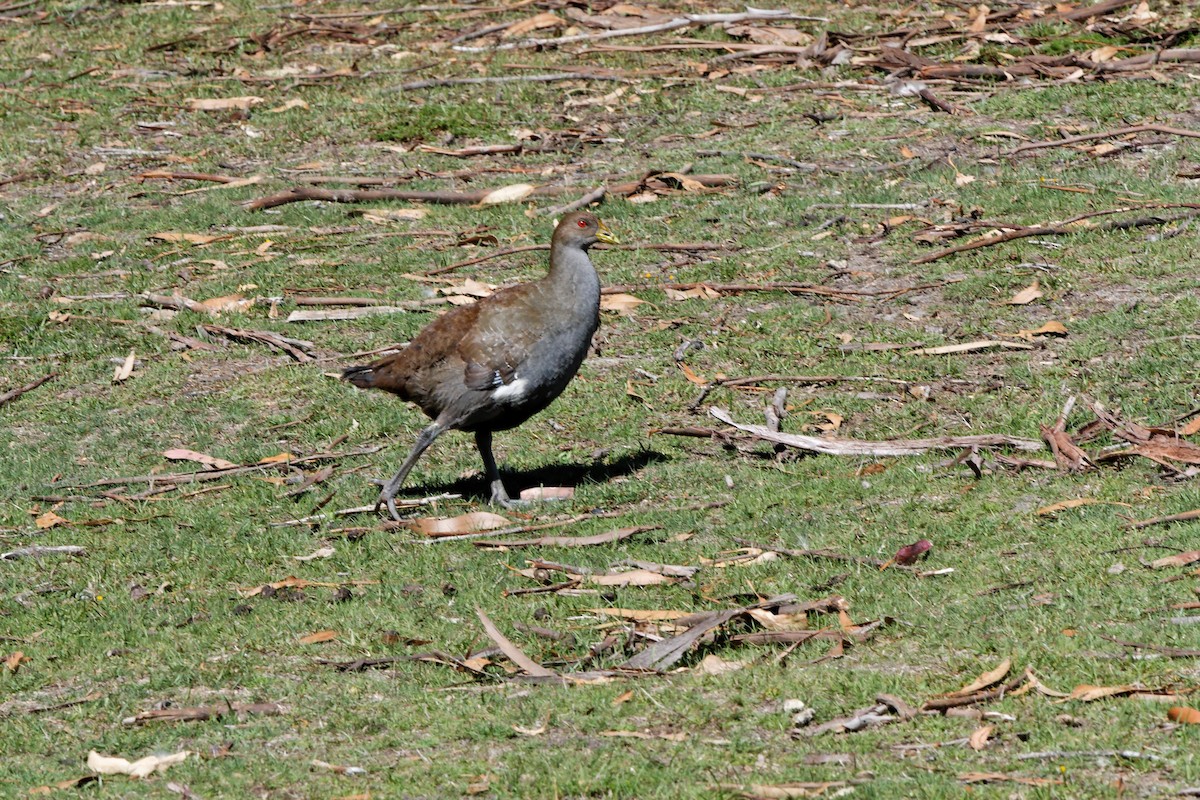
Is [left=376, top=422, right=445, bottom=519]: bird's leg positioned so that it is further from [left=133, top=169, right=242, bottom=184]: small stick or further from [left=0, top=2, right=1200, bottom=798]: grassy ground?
[left=133, top=169, right=242, bottom=184]: small stick

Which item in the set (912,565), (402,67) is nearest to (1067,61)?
(402,67)

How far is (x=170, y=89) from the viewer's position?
61.8ft

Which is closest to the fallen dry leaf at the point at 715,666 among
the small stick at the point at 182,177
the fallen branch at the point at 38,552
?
the fallen branch at the point at 38,552

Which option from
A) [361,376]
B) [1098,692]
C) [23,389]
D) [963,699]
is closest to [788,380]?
[361,376]

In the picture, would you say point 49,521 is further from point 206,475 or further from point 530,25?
point 530,25

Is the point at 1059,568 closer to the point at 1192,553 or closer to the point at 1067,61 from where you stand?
the point at 1192,553

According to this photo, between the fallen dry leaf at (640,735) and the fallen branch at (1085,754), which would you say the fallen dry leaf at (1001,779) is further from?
the fallen dry leaf at (640,735)

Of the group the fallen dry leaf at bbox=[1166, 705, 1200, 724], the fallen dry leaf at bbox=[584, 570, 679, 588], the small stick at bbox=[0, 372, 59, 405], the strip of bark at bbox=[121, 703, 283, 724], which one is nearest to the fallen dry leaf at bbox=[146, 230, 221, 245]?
the small stick at bbox=[0, 372, 59, 405]

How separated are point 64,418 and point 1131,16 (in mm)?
11906

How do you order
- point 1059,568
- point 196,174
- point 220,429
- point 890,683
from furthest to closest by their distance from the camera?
point 196,174 → point 220,429 → point 1059,568 → point 890,683

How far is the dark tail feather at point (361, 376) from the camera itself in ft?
33.1

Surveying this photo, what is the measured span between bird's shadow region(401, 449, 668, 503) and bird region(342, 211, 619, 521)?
0.85 feet

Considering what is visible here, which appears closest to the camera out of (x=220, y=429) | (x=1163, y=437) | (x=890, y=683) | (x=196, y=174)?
(x=890, y=683)

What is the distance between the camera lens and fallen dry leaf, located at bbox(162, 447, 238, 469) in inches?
417
